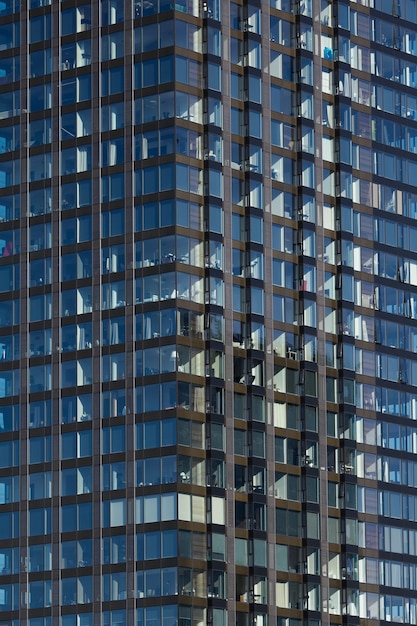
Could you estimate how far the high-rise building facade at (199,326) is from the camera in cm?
15012

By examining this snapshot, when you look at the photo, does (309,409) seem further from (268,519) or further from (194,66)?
(194,66)

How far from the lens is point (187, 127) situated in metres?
154

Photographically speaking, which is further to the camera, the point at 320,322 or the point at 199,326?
the point at 320,322

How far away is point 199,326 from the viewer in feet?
498

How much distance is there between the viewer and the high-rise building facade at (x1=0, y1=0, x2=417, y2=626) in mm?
150125

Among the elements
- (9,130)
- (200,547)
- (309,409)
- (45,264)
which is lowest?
(200,547)

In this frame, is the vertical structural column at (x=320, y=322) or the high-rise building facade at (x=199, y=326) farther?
the vertical structural column at (x=320, y=322)

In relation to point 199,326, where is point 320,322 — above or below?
above

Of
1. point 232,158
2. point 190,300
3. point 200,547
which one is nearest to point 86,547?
point 200,547

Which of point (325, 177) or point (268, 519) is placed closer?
point (268, 519)

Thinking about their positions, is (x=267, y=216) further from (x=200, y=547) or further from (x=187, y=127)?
(x=200, y=547)

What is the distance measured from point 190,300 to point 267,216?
422 inches

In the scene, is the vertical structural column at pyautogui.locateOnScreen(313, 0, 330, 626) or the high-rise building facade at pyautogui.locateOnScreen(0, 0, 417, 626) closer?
the high-rise building facade at pyautogui.locateOnScreen(0, 0, 417, 626)

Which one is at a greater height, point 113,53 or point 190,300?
point 113,53
